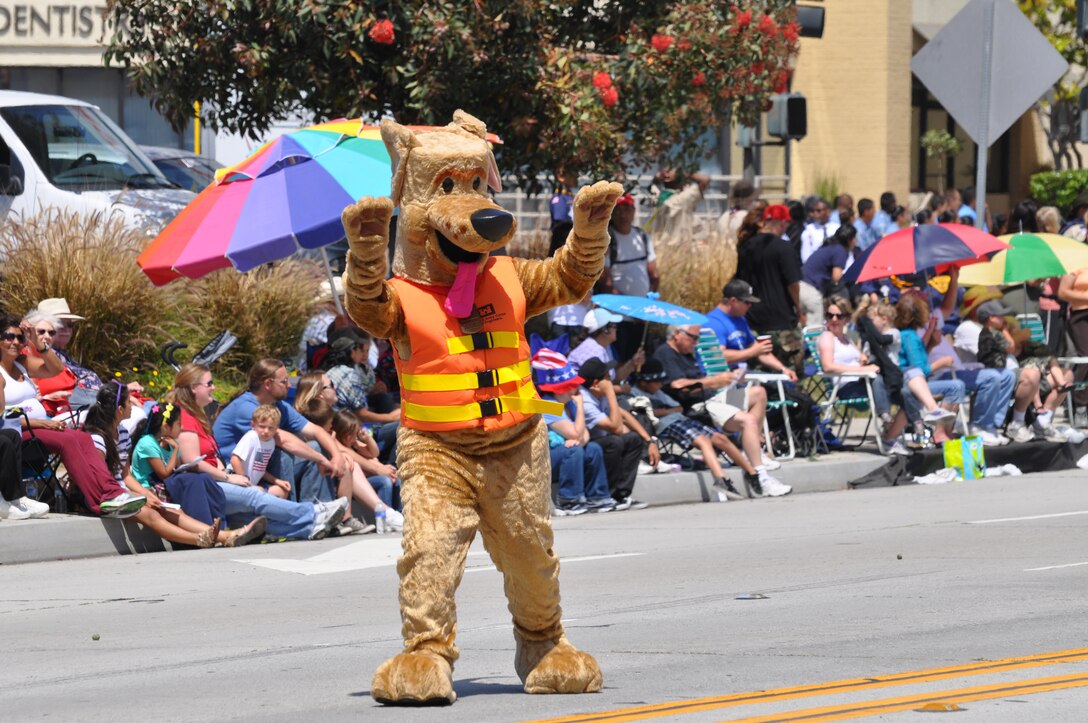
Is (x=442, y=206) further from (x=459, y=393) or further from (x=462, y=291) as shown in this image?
(x=459, y=393)

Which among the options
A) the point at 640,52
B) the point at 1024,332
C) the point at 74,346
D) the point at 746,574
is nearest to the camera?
the point at 746,574

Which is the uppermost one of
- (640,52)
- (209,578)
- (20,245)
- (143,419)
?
(640,52)

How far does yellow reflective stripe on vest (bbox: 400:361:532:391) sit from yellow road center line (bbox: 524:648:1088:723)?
4.18 ft

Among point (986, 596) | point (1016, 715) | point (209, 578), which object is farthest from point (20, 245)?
point (1016, 715)

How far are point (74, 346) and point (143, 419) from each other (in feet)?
8.14

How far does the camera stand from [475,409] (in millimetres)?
6629

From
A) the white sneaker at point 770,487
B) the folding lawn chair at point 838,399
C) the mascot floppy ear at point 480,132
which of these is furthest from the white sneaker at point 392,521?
the mascot floppy ear at point 480,132

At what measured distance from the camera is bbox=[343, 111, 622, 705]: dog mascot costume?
6.51 meters

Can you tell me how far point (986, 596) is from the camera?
9.03m

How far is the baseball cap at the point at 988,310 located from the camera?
17219mm

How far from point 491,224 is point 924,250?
10101 mm

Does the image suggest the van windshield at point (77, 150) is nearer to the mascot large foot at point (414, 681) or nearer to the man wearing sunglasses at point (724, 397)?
the man wearing sunglasses at point (724, 397)

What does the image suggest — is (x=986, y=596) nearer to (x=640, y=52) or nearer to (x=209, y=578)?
(x=209, y=578)

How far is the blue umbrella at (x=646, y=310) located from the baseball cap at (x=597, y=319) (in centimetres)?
6
